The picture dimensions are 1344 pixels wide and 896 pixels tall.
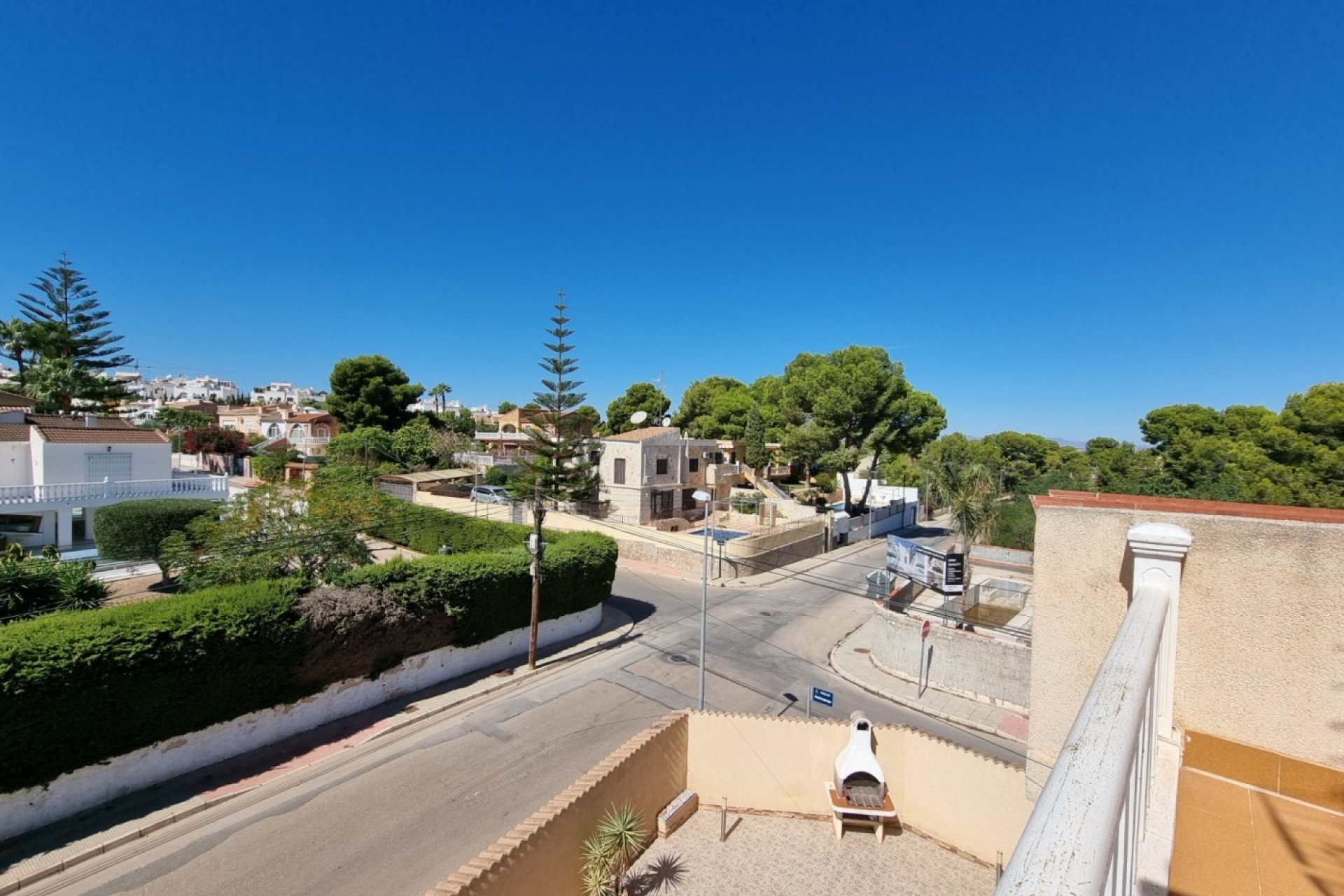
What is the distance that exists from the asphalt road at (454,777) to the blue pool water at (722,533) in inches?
400

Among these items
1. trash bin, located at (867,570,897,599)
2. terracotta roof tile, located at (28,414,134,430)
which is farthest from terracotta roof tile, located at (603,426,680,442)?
terracotta roof tile, located at (28,414,134,430)

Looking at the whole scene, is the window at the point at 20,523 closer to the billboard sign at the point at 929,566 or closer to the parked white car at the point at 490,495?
the parked white car at the point at 490,495

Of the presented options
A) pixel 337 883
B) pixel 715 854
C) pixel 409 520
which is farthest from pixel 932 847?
pixel 409 520

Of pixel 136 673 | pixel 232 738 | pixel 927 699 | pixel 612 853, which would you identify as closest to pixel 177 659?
pixel 136 673

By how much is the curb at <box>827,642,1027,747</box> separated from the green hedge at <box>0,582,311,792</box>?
1247 centimetres

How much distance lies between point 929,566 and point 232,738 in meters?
17.7

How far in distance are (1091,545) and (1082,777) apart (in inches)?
169

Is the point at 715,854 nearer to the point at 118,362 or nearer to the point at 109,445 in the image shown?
the point at 109,445

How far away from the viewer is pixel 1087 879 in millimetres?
1038

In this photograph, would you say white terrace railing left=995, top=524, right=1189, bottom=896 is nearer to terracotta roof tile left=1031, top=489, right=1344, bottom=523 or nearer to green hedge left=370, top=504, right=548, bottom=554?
terracotta roof tile left=1031, top=489, right=1344, bottom=523

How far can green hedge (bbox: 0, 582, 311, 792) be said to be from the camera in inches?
313

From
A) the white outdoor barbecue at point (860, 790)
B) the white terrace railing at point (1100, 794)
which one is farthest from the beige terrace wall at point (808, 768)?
the white terrace railing at point (1100, 794)

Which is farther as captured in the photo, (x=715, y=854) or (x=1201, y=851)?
(x=715, y=854)

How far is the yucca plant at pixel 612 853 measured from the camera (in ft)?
24.4
